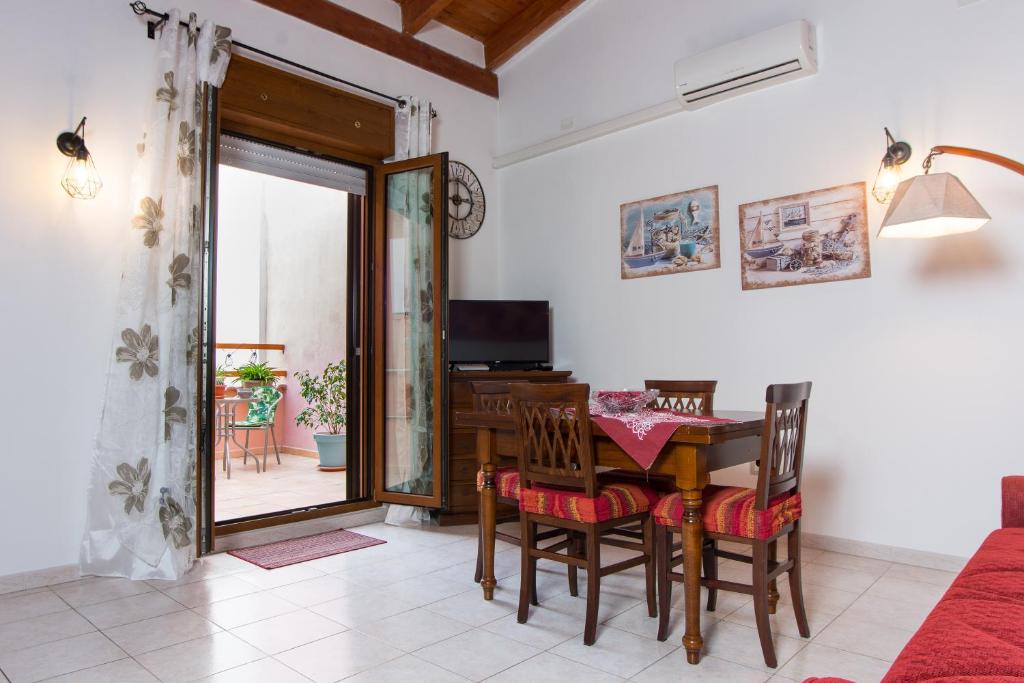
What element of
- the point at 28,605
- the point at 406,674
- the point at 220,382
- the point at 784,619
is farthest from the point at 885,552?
the point at 220,382

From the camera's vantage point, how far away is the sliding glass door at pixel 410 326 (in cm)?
419

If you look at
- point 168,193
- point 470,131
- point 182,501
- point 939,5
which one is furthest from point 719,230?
point 182,501

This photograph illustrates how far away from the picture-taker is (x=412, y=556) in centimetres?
349

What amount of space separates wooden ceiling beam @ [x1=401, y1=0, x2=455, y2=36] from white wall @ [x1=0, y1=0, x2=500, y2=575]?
1.72 metres

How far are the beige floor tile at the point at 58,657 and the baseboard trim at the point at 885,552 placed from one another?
3172 millimetres

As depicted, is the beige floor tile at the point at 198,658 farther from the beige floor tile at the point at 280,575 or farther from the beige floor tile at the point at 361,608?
the beige floor tile at the point at 280,575

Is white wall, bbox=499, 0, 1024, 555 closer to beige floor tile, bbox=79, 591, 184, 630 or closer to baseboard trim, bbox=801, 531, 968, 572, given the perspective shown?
baseboard trim, bbox=801, 531, 968, 572

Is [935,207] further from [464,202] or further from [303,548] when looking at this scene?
[303,548]

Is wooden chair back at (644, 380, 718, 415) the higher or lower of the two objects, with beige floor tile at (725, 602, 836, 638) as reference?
higher

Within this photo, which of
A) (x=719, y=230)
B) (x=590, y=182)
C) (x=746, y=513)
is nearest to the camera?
(x=746, y=513)

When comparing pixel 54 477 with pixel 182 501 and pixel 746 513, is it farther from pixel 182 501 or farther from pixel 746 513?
pixel 746 513

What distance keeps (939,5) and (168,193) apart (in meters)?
3.83

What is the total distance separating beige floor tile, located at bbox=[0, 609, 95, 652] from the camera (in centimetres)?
237

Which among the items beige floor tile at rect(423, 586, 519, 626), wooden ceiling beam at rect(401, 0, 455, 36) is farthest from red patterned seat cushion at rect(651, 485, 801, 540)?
wooden ceiling beam at rect(401, 0, 455, 36)
